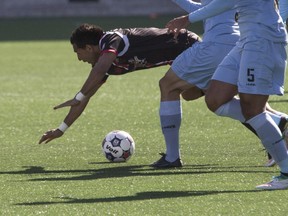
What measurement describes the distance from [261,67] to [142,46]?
234 cm

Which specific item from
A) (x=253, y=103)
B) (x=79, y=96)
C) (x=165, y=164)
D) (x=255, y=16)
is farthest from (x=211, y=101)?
(x=79, y=96)

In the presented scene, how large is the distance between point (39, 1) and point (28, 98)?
27.2 metres

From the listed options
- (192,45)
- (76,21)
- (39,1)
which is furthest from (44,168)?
(39,1)

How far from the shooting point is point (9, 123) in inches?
555

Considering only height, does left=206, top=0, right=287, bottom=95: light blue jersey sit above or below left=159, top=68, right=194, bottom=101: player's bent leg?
above

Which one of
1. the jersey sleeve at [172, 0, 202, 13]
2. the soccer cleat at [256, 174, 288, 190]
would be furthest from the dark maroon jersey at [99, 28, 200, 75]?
the soccer cleat at [256, 174, 288, 190]

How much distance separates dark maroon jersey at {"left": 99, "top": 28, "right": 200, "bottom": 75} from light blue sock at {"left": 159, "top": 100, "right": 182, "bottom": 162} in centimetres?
56

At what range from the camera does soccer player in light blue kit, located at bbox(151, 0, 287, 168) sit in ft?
33.5

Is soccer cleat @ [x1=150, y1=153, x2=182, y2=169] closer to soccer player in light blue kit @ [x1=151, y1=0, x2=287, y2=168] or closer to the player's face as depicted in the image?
soccer player in light blue kit @ [x1=151, y1=0, x2=287, y2=168]

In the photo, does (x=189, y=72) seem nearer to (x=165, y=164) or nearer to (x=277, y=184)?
(x=165, y=164)

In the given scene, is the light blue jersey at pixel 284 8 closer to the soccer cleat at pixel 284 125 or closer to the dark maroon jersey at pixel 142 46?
the dark maroon jersey at pixel 142 46

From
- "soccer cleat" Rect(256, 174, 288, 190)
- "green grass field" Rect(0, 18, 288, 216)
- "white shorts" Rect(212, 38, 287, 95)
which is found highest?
"white shorts" Rect(212, 38, 287, 95)

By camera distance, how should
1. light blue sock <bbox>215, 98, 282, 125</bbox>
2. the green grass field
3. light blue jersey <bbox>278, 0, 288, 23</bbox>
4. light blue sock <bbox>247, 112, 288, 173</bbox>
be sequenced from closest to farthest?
the green grass field
light blue sock <bbox>247, 112, 288, 173</bbox>
light blue sock <bbox>215, 98, 282, 125</bbox>
light blue jersey <bbox>278, 0, 288, 23</bbox>

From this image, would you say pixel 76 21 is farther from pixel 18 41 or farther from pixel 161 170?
pixel 161 170
